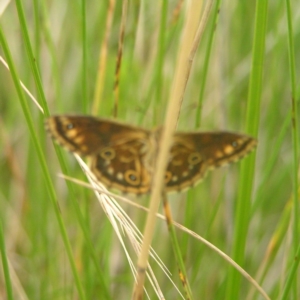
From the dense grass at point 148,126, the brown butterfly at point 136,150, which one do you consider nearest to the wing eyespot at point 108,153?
the brown butterfly at point 136,150

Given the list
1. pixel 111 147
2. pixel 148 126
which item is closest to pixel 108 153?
pixel 111 147

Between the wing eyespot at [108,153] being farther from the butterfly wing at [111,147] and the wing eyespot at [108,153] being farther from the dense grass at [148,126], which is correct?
the dense grass at [148,126]

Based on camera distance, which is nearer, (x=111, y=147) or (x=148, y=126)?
(x=111, y=147)

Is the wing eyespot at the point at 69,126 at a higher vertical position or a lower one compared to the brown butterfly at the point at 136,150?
higher

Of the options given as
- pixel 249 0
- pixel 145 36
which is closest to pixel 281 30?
pixel 249 0

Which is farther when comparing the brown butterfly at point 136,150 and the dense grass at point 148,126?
the dense grass at point 148,126

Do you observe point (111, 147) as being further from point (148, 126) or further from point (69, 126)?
point (148, 126)

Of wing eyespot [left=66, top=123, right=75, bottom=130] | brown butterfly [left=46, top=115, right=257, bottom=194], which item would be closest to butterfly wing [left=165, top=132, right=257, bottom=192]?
brown butterfly [left=46, top=115, right=257, bottom=194]
